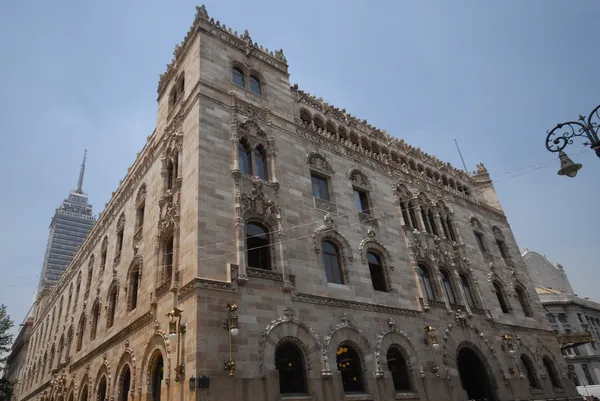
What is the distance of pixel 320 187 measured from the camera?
22.7m

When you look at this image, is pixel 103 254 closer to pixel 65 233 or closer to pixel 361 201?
pixel 361 201

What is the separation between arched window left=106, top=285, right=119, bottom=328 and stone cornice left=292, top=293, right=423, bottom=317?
12.4 meters

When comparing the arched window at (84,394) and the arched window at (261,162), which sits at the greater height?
the arched window at (261,162)

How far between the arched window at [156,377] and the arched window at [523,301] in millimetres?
25818

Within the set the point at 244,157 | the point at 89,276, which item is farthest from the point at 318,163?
the point at 89,276

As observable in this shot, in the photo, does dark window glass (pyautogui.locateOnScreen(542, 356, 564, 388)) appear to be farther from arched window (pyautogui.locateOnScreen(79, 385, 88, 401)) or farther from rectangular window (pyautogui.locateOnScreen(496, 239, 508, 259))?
arched window (pyautogui.locateOnScreen(79, 385, 88, 401))

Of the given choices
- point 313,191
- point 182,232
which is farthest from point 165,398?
point 313,191

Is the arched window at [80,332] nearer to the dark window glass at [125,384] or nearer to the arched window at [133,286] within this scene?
the arched window at [133,286]

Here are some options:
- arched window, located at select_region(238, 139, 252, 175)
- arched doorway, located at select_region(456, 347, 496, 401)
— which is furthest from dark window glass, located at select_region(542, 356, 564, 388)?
arched window, located at select_region(238, 139, 252, 175)

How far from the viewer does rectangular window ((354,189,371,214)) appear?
23828mm

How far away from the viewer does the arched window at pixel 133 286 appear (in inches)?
845

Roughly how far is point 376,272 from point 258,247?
7.48m

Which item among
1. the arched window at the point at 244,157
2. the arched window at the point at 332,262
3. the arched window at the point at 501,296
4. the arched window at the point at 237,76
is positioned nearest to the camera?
the arched window at the point at 332,262

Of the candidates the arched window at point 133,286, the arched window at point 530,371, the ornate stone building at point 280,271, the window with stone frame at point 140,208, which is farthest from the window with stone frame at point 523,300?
the window with stone frame at point 140,208
